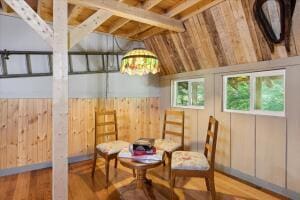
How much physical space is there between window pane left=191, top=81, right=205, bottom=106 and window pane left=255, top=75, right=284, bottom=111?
1068mm

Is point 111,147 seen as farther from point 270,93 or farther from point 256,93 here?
point 270,93

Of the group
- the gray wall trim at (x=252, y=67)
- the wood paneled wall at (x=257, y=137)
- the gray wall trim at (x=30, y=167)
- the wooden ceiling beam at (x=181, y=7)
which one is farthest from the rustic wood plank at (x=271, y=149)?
the gray wall trim at (x=30, y=167)

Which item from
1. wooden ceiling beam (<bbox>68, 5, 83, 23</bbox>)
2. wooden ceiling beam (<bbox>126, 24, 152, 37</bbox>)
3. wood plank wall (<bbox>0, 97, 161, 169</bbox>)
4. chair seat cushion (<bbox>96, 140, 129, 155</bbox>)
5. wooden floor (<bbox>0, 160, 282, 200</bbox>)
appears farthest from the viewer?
wooden ceiling beam (<bbox>126, 24, 152, 37</bbox>)

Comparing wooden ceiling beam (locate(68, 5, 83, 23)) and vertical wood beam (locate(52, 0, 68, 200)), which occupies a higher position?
wooden ceiling beam (locate(68, 5, 83, 23))

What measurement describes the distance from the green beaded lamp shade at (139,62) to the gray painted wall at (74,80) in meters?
1.40

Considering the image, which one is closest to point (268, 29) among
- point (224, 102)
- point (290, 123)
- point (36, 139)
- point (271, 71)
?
point (271, 71)

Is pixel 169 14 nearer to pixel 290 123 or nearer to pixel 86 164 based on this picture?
pixel 290 123

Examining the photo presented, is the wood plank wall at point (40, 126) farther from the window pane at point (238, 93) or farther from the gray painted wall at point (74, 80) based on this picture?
the window pane at point (238, 93)

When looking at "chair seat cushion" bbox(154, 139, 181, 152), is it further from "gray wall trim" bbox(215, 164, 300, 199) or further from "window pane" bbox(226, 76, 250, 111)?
"window pane" bbox(226, 76, 250, 111)

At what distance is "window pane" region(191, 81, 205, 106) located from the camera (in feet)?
13.1

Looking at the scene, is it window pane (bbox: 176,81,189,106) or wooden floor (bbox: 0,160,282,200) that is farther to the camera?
window pane (bbox: 176,81,189,106)

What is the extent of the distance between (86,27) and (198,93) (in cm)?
242

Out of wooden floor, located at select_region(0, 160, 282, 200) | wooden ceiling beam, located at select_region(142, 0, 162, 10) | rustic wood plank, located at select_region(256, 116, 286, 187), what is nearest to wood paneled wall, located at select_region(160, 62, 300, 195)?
rustic wood plank, located at select_region(256, 116, 286, 187)

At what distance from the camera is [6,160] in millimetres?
3158
